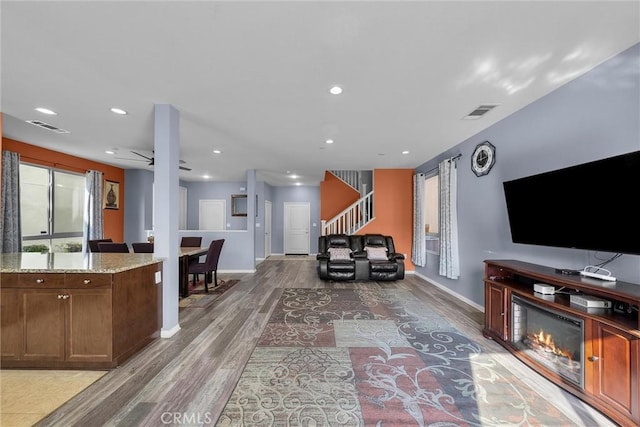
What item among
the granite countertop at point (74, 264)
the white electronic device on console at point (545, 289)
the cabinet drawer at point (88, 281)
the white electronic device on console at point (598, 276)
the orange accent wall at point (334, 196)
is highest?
the orange accent wall at point (334, 196)

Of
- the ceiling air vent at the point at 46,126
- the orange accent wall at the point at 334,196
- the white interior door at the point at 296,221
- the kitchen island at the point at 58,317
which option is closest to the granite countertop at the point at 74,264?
the kitchen island at the point at 58,317

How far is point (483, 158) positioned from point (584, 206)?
1.86 m

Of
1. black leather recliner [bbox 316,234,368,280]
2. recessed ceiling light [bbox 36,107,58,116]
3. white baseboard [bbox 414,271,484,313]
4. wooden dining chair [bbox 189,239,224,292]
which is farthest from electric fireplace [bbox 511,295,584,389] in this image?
recessed ceiling light [bbox 36,107,58,116]

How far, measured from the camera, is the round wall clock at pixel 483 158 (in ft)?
12.0

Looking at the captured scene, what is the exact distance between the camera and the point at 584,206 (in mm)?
2141

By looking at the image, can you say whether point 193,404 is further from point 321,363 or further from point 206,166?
point 206,166

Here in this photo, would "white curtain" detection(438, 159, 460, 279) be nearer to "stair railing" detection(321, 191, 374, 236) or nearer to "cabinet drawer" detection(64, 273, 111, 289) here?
"stair railing" detection(321, 191, 374, 236)

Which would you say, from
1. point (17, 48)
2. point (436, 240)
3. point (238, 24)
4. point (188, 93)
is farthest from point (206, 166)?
point (436, 240)

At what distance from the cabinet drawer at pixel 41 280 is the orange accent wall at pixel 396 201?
588cm

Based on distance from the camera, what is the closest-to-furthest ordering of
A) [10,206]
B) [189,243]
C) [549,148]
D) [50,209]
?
[549,148], [10,206], [50,209], [189,243]

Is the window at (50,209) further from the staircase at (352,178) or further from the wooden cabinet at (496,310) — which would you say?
the wooden cabinet at (496,310)

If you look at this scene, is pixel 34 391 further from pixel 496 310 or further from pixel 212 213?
pixel 212 213

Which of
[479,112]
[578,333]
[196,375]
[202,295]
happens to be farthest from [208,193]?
[578,333]

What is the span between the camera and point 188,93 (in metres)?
2.74
